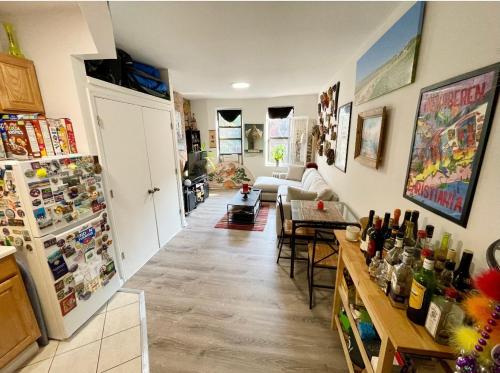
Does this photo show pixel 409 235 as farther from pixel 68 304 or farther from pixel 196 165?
pixel 196 165

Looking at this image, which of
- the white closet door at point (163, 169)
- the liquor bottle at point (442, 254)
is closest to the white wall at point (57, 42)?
the white closet door at point (163, 169)

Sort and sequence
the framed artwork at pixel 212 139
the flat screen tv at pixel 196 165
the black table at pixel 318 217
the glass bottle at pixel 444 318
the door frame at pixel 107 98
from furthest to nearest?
the framed artwork at pixel 212 139 → the flat screen tv at pixel 196 165 → the black table at pixel 318 217 → the door frame at pixel 107 98 → the glass bottle at pixel 444 318

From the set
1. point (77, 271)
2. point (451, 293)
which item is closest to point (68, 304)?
point (77, 271)

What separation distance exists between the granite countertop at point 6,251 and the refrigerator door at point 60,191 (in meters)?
0.17

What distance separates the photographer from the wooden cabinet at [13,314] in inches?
53.9

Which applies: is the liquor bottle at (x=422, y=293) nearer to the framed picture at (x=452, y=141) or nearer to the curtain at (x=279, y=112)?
the framed picture at (x=452, y=141)

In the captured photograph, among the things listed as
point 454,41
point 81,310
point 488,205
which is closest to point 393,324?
point 488,205

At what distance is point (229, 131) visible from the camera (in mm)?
6207

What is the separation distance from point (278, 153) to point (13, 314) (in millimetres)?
5448

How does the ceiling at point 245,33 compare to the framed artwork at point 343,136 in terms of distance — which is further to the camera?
the framed artwork at point 343,136

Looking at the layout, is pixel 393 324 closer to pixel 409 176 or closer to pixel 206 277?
pixel 409 176

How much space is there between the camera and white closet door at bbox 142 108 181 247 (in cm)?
274

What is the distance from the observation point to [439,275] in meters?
0.92

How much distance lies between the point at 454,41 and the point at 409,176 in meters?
0.74
